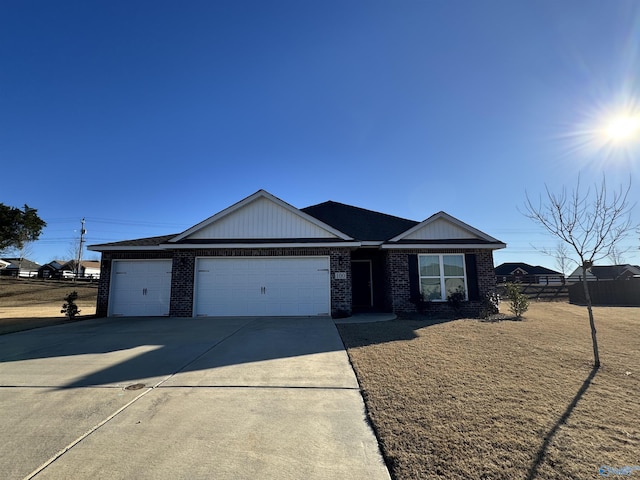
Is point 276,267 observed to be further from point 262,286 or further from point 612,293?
point 612,293

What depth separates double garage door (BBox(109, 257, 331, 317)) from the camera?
11773mm

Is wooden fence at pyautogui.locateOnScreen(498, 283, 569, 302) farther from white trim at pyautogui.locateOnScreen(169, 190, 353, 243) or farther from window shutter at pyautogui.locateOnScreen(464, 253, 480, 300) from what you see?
white trim at pyautogui.locateOnScreen(169, 190, 353, 243)

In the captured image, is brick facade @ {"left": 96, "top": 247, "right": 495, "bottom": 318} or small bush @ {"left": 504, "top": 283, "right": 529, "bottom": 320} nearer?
small bush @ {"left": 504, "top": 283, "right": 529, "bottom": 320}

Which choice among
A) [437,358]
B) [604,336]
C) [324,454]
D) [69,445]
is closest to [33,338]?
[69,445]

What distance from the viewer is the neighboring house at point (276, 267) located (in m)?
11.9

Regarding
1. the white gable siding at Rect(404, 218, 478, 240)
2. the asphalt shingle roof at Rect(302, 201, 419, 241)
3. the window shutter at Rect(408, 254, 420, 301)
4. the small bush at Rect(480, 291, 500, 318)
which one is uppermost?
the asphalt shingle roof at Rect(302, 201, 419, 241)

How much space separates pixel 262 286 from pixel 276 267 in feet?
2.80

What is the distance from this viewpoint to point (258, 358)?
5.75m

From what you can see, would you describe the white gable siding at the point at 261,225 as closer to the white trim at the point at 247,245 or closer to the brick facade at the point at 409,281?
the white trim at the point at 247,245

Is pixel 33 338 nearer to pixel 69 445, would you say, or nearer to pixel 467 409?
pixel 69 445

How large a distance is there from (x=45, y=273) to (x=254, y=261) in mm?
68627

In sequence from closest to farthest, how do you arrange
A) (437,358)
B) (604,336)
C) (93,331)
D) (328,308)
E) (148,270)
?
1. (437,358)
2. (604,336)
3. (93,331)
4. (328,308)
5. (148,270)

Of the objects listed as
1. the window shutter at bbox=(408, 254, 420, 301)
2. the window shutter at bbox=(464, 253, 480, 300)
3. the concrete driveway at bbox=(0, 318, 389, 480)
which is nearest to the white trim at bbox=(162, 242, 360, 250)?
the window shutter at bbox=(408, 254, 420, 301)

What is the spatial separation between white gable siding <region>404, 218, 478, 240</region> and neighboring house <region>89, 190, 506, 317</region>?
39mm
